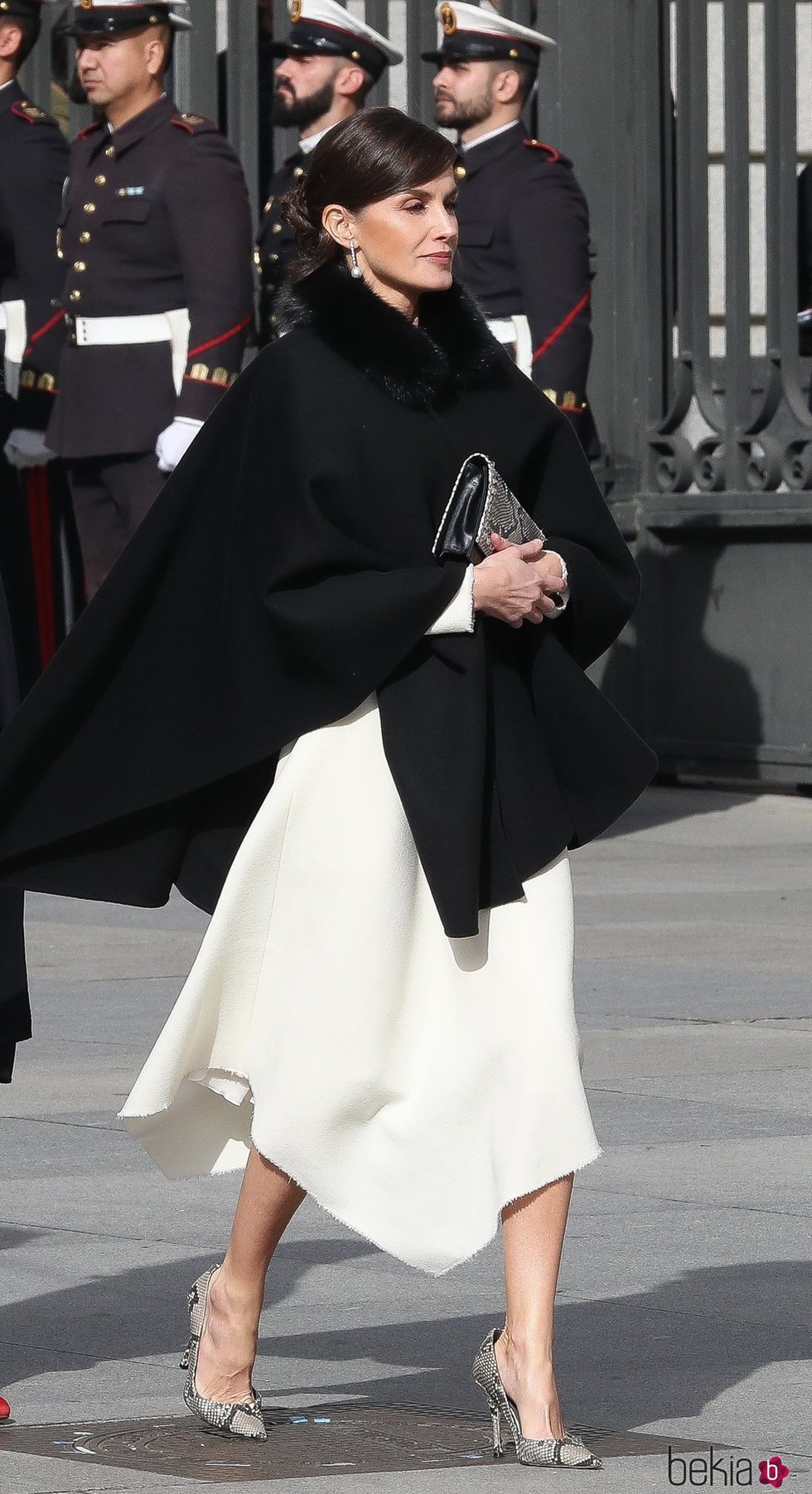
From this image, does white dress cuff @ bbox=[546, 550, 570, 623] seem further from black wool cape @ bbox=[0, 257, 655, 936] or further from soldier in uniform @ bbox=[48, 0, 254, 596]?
soldier in uniform @ bbox=[48, 0, 254, 596]

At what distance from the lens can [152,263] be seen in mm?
9938

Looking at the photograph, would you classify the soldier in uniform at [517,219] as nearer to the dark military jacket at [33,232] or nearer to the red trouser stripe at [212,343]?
the red trouser stripe at [212,343]

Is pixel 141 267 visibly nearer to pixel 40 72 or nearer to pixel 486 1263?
pixel 40 72

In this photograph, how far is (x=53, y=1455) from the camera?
3717 millimetres

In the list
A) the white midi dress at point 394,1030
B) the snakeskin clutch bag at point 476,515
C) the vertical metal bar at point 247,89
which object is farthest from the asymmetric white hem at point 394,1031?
the vertical metal bar at point 247,89

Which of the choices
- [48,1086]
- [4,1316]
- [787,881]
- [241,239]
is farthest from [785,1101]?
[241,239]

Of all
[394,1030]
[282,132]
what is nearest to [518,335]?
[282,132]

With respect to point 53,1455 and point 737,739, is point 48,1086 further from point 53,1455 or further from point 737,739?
point 737,739

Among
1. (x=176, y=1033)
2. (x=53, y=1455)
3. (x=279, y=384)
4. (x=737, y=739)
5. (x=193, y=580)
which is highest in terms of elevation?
(x=279, y=384)

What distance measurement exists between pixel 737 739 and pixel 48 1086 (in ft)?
18.3

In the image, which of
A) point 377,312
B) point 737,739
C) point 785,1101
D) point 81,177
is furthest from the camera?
point 737,739

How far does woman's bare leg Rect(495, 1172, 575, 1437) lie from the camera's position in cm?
379

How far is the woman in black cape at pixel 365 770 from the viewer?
3.85 m

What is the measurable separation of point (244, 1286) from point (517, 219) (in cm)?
650
